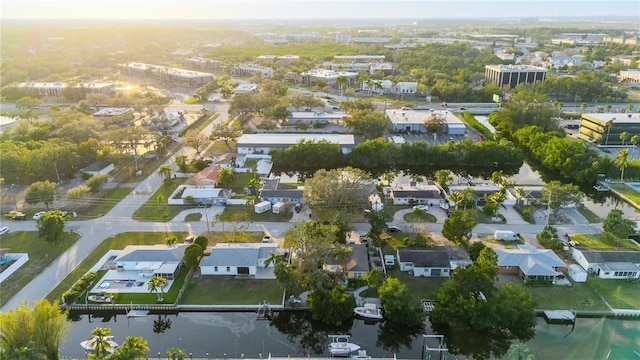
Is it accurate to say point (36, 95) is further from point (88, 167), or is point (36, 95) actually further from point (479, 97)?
point (479, 97)

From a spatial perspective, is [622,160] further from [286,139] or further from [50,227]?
[50,227]

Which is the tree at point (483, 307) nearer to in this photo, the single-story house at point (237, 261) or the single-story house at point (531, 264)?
the single-story house at point (531, 264)

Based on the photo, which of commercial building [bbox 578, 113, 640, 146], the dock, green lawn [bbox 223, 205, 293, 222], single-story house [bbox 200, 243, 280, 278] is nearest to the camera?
the dock

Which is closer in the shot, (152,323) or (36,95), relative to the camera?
(152,323)

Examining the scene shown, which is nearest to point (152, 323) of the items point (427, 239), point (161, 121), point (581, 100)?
point (427, 239)

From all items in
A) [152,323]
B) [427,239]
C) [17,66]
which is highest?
[17,66]

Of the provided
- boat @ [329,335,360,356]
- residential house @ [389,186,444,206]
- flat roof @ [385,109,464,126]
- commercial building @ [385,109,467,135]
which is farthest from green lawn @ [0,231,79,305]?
flat roof @ [385,109,464,126]

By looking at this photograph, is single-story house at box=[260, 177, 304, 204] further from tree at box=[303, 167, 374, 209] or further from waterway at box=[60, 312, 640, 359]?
waterway at box=[60, 312, 640, 359]
